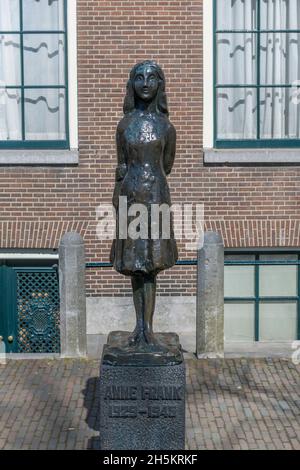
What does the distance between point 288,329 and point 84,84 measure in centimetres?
494

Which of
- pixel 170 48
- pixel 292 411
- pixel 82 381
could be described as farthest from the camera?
pixel 170 48

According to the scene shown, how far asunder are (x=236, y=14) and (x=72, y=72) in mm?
2692

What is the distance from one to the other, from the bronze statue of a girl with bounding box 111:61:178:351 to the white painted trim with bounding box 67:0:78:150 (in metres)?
5.19

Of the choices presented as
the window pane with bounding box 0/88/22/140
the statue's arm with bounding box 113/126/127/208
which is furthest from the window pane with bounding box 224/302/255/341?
the statue's arm with bounding box 113/126/127/208

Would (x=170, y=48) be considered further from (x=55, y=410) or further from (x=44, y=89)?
(x=55, y=410)

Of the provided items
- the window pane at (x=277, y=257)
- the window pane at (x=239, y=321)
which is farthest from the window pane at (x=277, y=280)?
the window pane at (x=239, y=321)

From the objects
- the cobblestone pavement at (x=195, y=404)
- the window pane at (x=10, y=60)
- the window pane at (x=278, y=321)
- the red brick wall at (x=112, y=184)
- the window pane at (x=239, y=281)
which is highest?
the window pane at (x=10, y=60)

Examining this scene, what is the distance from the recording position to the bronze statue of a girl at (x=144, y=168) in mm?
7575

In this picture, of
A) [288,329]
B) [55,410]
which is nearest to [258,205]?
[288,329]

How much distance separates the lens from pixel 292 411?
9398 millimetres

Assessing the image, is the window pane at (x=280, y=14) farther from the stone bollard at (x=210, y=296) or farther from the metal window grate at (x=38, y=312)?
the metal window grate at (x=38, y=312)

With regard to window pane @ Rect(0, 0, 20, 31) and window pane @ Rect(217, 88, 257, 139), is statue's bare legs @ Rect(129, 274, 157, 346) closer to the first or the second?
window pane @ Rect(217, 88, 257, 139)

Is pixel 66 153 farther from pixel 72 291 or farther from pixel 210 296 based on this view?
pixel 210 296

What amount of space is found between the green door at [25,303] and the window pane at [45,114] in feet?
6.81
